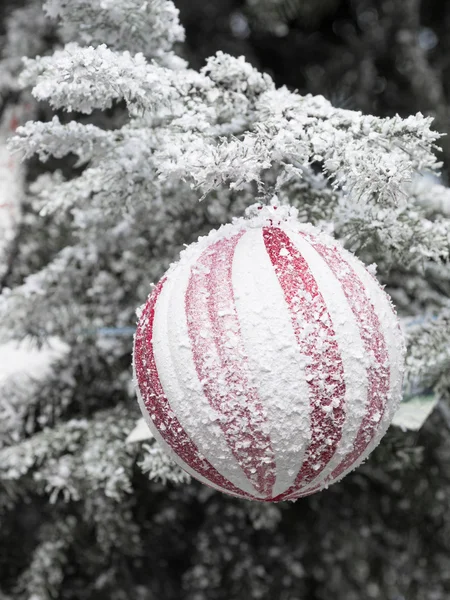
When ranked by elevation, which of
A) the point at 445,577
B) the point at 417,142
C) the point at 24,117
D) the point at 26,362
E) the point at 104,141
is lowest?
the point at 445,577

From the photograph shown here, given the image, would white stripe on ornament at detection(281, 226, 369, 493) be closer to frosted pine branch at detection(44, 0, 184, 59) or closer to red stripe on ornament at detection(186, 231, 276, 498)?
red stripe on ornament at detection(186, 231, 276, 498)

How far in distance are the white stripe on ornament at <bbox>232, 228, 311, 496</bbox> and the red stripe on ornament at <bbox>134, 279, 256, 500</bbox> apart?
0.26 feet

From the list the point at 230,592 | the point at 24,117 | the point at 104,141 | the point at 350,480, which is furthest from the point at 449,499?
the point at 24,117

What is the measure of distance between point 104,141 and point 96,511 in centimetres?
56

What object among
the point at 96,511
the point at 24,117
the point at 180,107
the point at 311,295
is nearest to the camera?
the point at 311,295

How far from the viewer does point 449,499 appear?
111 cm

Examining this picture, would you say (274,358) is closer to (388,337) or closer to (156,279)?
(388,337)

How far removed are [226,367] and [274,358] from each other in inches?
1.7

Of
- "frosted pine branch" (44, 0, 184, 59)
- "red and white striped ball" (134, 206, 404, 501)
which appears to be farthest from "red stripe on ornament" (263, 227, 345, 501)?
"frosted pine branch" (44, 0, 184, 59)

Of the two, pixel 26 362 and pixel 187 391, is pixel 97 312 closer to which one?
pixel 26 362

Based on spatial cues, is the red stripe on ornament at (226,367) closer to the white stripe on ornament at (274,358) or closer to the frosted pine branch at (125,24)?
the white stripe on ornament at (274,358)

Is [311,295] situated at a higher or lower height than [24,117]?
higher

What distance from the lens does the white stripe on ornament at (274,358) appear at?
1.87ft

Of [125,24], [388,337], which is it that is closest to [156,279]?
[125,24]
